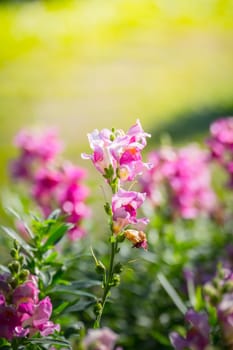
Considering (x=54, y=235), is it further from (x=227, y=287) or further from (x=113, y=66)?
(x=113, y=66)

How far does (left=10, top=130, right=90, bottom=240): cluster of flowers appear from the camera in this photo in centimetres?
221

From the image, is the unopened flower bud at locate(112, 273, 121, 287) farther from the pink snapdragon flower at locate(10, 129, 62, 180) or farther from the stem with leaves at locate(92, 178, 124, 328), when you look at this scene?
the pink snapdragon flower at locate(10, 129, 62, 180)

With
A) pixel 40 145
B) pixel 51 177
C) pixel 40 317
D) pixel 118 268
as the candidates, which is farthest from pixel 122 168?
pixel 40 145

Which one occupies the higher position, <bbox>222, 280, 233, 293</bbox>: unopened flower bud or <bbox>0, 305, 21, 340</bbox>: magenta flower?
<bbox>0, 305, 21, 340</bbox>: magenta flower

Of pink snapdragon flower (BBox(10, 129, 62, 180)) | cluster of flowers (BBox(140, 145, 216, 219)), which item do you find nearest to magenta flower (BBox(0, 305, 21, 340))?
cluster of flowers (BBox(140, 145, 216, 219))

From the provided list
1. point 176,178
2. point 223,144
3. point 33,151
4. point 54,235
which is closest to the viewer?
point 54,235

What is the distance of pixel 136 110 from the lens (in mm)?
5496

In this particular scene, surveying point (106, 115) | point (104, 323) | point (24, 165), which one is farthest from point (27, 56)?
point (104, 323)

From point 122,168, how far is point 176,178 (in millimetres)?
1058

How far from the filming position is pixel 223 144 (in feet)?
7.30

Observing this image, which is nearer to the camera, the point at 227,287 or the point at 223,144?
the point at 227,287

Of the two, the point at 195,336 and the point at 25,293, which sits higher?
the point at 25,293

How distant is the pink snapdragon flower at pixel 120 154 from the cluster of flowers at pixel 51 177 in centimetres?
81

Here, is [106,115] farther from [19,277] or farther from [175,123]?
[19,277]
